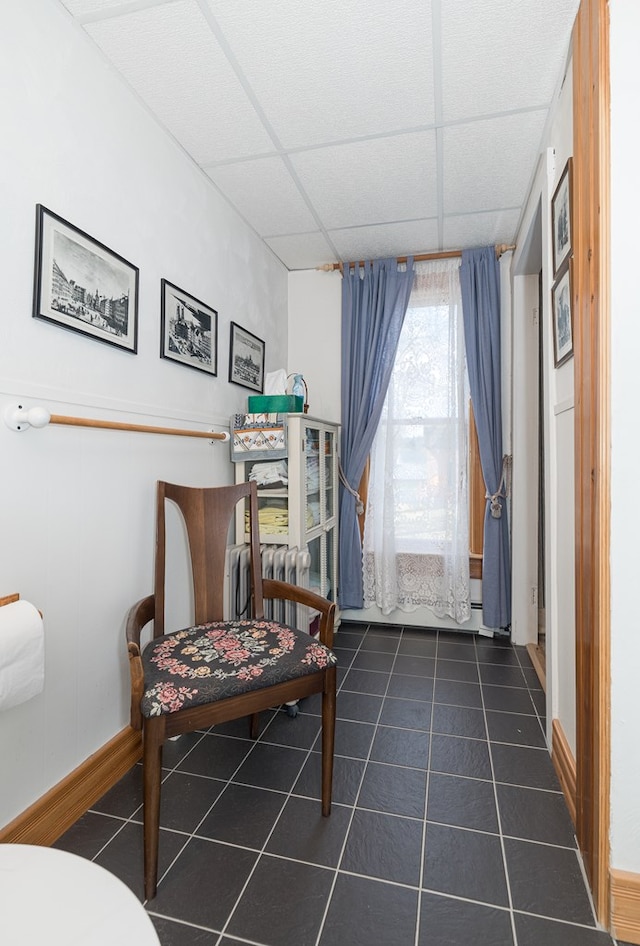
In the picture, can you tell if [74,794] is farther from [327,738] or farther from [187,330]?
[187,330]

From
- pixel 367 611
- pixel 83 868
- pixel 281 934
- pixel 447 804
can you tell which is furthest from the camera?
pixel 367 611

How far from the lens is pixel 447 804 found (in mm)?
1559

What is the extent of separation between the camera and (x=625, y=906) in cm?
113

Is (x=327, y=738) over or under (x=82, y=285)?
under

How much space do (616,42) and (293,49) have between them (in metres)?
1.02

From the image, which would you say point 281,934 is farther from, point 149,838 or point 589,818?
point 589,818

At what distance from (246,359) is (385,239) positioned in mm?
1213

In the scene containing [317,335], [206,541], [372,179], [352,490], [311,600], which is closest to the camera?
[311,600]

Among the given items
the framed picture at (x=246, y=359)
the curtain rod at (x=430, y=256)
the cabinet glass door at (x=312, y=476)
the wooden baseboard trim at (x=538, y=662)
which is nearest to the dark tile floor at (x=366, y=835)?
the wooden baseboard trim at (x=538, y=662)

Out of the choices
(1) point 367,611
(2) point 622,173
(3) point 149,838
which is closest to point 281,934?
(3) point 149,838

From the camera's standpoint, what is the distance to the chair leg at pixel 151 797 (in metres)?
1.22

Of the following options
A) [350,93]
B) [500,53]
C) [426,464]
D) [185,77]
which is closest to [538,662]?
[426,464]

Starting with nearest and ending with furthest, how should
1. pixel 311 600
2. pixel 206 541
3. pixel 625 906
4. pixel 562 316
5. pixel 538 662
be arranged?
1. pixel 625 906
2. pixel 562 316
3. pixel 311 600
4. pixel 206 541
5. pixel 538 662

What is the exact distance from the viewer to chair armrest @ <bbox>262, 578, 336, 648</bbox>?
168cm
